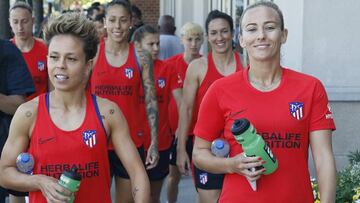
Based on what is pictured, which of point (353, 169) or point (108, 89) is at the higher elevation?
point (108, 89)

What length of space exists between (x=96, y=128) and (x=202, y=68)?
291 cm

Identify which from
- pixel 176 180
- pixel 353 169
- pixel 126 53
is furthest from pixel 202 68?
pixel 176 180

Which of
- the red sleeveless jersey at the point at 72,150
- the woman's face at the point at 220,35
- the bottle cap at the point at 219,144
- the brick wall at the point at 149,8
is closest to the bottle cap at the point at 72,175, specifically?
the red sleeveless jersey at the point at 72,150

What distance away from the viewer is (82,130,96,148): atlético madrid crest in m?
3.73

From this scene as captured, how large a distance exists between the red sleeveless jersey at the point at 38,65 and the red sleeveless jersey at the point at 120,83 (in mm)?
1368

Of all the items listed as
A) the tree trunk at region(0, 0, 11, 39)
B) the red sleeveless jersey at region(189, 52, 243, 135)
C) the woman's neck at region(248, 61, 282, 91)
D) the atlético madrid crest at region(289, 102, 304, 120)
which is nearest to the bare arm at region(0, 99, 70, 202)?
the woman's neck at region(248, 61, 282, 91)

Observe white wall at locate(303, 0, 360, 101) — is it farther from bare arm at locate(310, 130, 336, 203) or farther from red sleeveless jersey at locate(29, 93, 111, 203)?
red sleeveless jersey at locate(29, 93, 111, 203)

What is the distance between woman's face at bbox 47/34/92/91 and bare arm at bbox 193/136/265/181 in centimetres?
67

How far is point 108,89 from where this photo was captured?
6402mm

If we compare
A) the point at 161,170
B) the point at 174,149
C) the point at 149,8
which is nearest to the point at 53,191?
the point at 161,170

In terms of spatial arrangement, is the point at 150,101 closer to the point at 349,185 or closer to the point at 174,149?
the point at 174,149

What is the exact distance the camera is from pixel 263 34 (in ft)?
11.9

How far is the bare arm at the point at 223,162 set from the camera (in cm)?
342

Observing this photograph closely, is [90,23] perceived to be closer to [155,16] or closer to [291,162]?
Result: [291,162]
